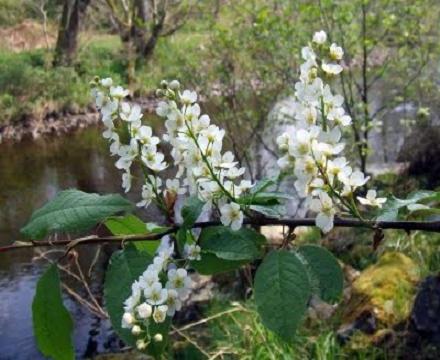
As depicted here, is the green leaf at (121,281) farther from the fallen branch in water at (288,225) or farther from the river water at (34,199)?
the river water at (34,199)

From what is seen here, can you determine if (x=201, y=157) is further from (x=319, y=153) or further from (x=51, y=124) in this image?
(x=51, y=124)

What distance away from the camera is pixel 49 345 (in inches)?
29.0

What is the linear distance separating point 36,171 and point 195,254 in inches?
414

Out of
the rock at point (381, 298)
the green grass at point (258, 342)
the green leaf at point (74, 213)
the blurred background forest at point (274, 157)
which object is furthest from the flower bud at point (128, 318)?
the rock at point (381, 298)

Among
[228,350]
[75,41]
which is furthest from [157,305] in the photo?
[75,41]

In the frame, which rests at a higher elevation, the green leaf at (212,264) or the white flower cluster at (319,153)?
the white flower cluster at (319,153)

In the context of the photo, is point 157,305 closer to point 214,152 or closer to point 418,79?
point 214,152

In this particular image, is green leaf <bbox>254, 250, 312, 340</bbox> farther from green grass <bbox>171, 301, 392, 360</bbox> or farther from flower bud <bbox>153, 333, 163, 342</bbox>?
green grass <bbox>171, 301, 392, 360</bbox>

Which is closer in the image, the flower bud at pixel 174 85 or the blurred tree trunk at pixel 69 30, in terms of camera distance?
the flower bud at pixel 174 85

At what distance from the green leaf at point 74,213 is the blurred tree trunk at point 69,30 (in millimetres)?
17351

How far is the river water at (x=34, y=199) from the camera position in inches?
222

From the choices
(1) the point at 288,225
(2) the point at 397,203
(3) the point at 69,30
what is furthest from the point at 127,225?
(3) the point at 69,30

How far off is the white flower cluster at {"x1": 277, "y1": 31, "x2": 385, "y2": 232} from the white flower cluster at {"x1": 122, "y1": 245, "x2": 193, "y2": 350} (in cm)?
15

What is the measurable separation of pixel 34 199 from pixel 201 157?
8.78 m
